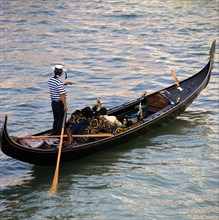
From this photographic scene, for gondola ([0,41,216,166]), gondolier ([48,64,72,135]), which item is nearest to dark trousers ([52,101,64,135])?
gondolier ([48,64,72,135])

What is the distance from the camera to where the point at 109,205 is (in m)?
7.40

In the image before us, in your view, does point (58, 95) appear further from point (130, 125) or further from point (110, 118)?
point (130, 125)

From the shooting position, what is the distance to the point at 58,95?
7957 millimetres

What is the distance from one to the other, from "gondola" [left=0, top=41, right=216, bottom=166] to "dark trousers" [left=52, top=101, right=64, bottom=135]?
0.24 m

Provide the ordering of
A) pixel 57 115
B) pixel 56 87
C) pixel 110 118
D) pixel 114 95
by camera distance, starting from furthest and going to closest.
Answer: pixel 114 95, pixel 110 118, pixel 57 115, pixel 56 87

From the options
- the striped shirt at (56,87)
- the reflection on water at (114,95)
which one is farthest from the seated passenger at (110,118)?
the striped shirt at (56,87)

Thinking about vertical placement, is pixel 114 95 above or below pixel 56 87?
below

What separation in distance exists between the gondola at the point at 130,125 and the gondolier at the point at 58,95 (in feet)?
1.13

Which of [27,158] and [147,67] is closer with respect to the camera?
[27,158]

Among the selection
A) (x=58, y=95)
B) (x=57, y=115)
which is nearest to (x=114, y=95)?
(x=57, y=115)

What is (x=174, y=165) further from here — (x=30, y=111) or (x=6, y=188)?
(x=30, y=111)

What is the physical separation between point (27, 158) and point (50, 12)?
10.3 metres

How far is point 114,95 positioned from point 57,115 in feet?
12.0

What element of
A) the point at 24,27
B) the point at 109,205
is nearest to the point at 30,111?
the point at 109,205
